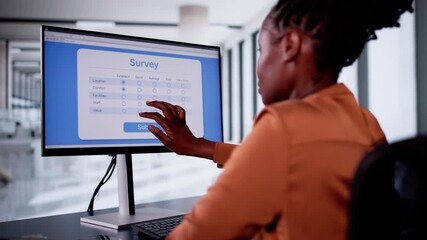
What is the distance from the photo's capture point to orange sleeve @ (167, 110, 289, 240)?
0.59m

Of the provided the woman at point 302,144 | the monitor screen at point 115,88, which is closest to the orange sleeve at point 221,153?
the monitor screen at point 115,88

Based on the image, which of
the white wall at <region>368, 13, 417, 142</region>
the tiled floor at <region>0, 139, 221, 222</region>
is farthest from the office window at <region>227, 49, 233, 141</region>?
the white wall at <region>368, 13, 417, 142</region>

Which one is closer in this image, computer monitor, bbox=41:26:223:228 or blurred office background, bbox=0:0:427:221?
computer monitor, bbox=41:26:223:228

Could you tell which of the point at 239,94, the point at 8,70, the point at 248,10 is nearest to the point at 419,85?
the point at 248,10

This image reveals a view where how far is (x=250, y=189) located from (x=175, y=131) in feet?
1.83

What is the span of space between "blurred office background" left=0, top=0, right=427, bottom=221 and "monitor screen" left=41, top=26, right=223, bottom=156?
2.9 inches

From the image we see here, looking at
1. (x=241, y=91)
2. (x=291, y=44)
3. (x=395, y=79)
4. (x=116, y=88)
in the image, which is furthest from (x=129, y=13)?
(x=291, y=44)

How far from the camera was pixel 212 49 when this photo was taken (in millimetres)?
1365

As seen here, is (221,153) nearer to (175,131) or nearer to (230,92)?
(175,131)

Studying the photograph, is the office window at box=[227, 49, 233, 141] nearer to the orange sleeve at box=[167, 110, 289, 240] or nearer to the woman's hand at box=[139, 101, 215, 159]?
the woman's hand at box=[139, 101, 215, 159]

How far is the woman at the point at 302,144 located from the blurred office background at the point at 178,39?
Result: 0.13 metres

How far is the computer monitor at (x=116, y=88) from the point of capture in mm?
1090

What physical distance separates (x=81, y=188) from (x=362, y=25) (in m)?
4.81

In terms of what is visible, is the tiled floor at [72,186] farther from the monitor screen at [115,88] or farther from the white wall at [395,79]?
the white wall at [395,79]
